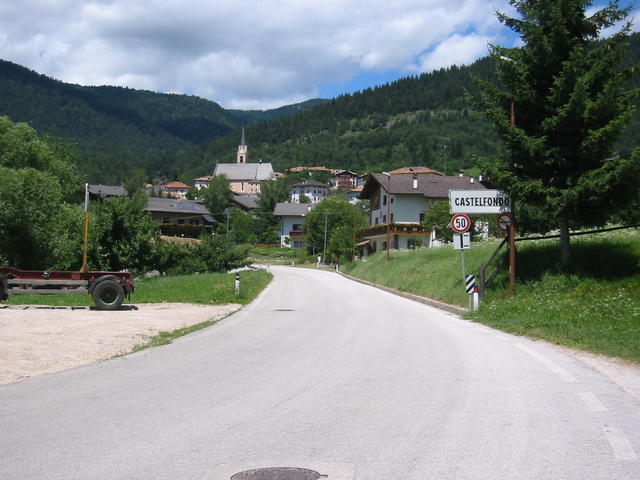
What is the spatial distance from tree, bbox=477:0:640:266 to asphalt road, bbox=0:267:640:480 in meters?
7.75

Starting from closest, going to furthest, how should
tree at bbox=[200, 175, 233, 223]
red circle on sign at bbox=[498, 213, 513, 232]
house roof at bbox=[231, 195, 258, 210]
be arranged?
red circle on sign at bbox=[498, 213, 513, 232]
tree at bbox=[200, 175, 233, 223]
house roof at bbox=[231, 195, 258, 210]

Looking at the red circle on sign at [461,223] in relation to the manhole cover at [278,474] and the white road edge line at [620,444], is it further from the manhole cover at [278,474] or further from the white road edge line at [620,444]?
the manhole cover at [278,474]

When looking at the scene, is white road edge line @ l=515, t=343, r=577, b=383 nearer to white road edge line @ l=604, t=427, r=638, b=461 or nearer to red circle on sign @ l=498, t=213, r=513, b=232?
white road edge line @ l=604, t=427, r=638, b=461

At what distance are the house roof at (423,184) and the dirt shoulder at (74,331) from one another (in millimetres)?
47142

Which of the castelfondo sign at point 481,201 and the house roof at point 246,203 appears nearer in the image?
the castelfondo sign at point 481,201

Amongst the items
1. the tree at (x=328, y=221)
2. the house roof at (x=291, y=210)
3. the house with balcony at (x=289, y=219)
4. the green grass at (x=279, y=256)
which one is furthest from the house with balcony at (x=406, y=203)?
the house roof at (x=291, y=210)

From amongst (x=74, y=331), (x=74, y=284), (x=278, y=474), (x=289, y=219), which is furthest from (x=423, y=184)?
(x=278, y=474)

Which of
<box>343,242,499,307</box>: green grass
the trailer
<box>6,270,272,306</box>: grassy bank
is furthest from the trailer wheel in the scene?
<box>343,242,499,307</box>: green grass

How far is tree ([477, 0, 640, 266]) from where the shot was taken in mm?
17859

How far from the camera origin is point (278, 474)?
188 inches

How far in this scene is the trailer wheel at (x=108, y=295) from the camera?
20.4 meters

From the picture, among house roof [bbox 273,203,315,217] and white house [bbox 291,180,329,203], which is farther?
white house [bbox 291,180,329,203]

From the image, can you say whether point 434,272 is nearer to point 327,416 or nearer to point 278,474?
point 327,416

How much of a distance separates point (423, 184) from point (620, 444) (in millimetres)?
65657
